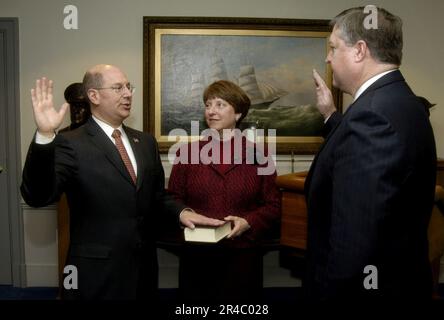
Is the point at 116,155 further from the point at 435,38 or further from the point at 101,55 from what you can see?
the point at 435,38

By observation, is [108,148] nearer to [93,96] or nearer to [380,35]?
[93,96]

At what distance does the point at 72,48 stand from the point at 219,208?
227 cm

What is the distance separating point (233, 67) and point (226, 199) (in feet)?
5.98

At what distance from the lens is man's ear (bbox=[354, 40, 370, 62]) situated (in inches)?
56.8

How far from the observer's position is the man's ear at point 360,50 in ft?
4.74

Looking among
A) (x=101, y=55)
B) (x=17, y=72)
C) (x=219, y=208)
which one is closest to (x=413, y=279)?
(x=219, y=208)

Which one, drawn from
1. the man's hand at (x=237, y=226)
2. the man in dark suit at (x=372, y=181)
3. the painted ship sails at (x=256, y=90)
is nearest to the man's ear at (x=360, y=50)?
the man in dark suit at (x=372, y=181)

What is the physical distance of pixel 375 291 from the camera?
1.37 meters

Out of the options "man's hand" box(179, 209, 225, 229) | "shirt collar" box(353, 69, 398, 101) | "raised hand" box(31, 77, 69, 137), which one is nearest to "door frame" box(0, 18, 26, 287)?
"man's hand" box(179, 209, 225, 229)

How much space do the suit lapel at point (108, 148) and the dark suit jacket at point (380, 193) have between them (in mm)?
948

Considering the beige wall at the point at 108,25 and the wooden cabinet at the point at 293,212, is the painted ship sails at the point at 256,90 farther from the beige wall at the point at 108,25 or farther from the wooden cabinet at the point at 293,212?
the wooden cabinet at the point at 293,212

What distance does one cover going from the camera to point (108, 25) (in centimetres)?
381

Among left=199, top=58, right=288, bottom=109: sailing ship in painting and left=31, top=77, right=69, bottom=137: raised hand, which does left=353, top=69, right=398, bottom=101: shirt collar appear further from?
left=199, top=58, right=288, bottom=109: sailing ship in painting

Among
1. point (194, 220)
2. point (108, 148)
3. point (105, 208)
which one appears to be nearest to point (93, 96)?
point (108, 148)
